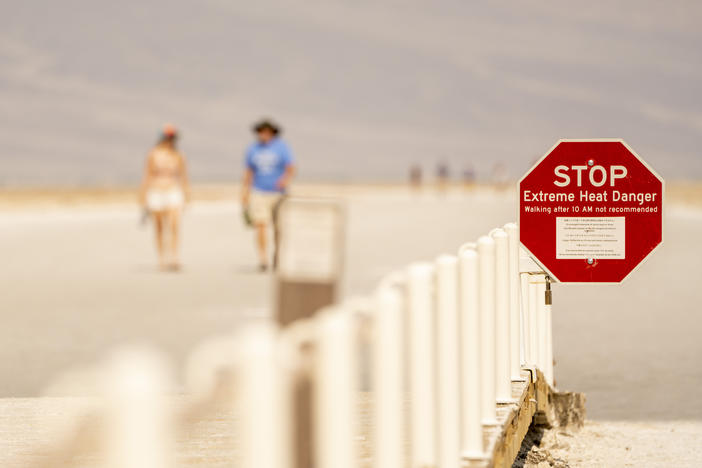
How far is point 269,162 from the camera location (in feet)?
53.1

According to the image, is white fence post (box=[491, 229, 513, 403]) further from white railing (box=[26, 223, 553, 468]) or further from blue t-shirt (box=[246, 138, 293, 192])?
blue t-shirt (box=[246, 138, 293, 192])

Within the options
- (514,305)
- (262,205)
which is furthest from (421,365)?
(262,205)

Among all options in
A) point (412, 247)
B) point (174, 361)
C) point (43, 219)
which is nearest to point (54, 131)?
point (43, 219)

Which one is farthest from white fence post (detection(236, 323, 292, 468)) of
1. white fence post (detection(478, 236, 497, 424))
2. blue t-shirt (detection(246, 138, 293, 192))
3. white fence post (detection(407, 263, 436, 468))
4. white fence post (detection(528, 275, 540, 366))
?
blue t-shirt (detection(246, 138, 293, 192))

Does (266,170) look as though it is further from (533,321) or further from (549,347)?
(533,321)

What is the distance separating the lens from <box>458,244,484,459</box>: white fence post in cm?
477

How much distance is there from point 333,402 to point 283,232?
555 millimetres

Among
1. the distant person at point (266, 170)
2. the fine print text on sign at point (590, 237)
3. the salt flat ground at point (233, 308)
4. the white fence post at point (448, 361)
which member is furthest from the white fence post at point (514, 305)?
the distant person at point (266, 170)

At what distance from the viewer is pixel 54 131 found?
198000 mm

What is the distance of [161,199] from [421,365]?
1341cm

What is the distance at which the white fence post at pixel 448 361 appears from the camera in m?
4.40

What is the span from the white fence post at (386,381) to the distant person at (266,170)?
12414mm

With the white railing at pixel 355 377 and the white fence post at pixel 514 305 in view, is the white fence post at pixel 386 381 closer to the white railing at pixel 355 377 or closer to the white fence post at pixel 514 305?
the white railing at pixel 355 377

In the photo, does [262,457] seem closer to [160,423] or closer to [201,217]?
[160,423]
